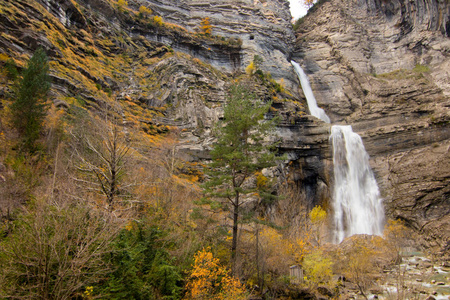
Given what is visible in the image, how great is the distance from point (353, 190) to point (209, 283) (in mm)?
24979

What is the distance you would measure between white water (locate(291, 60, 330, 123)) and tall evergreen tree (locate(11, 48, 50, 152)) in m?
35.2

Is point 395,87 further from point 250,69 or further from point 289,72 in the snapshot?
point 250,69

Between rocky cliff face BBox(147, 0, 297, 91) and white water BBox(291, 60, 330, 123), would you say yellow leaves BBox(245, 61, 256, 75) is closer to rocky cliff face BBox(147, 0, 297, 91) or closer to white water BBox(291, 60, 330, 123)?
rocky cliff face BBox(147, 0, 297, 91)

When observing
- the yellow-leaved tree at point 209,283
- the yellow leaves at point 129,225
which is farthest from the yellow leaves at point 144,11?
the yellow-leaved tree at point 209,283

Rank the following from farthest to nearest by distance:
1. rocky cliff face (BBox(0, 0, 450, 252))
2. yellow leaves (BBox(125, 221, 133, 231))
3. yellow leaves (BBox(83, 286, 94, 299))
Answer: rocky cliff face (BBox(0, 0, 450, 252)) → yellow leaves (BBox(125, 221, 133, 231)) → yellow leaves (BBox(83, 286, 94, 299))

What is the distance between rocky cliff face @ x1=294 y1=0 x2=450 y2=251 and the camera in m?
26.7

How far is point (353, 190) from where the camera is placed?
3020 cm

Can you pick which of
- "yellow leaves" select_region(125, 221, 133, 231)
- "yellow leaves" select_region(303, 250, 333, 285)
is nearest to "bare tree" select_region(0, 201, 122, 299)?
"yellow leaves" select_region(125, 221, 133, 231)

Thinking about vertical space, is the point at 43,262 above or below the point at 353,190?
below

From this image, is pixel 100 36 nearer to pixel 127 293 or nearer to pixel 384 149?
pixel 127 293

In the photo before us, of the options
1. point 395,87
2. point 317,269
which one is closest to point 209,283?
point 317,269

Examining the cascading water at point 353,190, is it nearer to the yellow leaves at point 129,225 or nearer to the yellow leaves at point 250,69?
the yellow leaves at point 250,69

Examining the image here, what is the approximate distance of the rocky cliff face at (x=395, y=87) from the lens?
26688mm

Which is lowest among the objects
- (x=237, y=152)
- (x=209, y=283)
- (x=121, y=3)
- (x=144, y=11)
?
(x=209, y=283)
